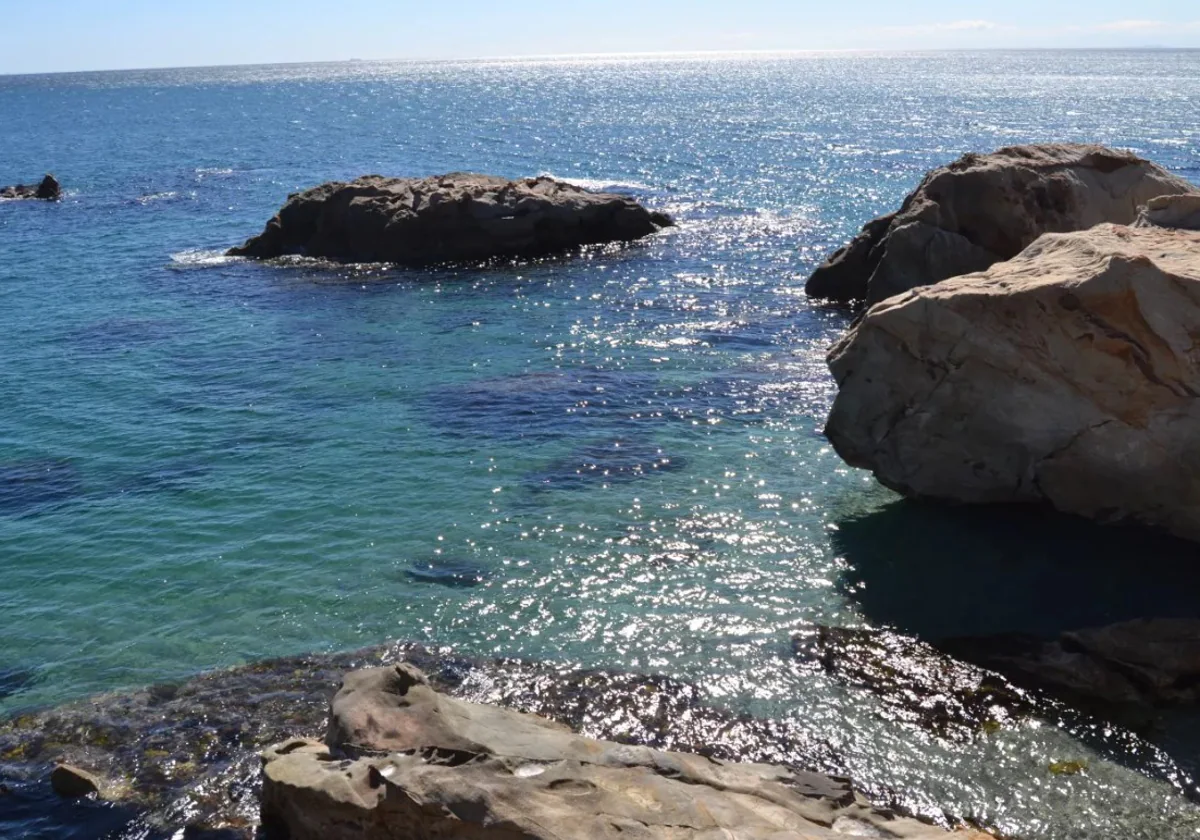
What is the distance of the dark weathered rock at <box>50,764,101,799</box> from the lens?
45.4 ft

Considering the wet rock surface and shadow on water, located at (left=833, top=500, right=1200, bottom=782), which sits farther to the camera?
shadow on water, located at (left=833, top=500, right=1200, bottom=782)

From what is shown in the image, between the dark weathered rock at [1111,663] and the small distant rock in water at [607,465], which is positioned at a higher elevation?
the small distant rock in water at [607,465]

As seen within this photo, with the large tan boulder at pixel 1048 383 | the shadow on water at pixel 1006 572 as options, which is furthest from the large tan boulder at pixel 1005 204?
the shadow on water at pixel 1006 572

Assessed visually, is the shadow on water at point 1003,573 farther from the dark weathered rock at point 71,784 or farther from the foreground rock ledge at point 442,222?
the foreground rock ledge at point 442,222

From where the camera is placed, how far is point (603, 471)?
24250 millimetres

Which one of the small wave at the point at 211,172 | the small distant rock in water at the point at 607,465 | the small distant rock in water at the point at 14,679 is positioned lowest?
the small distant rock in water at the point at 14,679

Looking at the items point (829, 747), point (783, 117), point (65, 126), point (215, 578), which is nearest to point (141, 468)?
point (215, 578)

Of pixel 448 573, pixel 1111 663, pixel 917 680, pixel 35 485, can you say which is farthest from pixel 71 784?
pixel 1111 663

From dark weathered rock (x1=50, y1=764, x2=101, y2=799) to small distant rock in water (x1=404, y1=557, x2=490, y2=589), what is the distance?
675 cm

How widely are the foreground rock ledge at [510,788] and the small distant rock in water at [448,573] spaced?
6.00 metres

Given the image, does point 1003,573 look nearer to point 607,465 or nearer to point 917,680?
point 917,680

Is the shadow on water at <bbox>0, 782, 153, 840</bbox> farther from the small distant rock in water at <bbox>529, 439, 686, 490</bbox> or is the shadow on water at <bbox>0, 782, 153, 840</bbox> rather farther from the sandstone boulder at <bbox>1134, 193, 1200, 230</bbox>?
the sandstone boulder at <bbox>1134, 193, 1200, 230</bbox>

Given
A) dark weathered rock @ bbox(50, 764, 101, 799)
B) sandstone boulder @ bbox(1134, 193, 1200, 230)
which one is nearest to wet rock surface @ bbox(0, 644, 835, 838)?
dark weathered rock @ bbox(50, 764, 101, 799)

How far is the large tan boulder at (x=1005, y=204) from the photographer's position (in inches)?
1210
